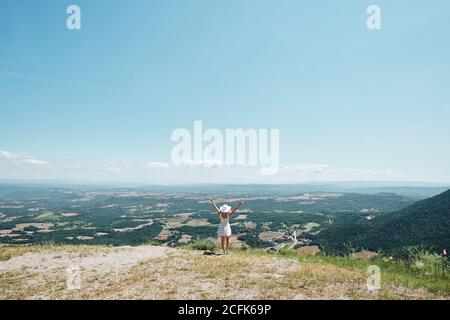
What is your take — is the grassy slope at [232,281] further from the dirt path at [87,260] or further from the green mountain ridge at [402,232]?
the green mountain ridge at [402,232]

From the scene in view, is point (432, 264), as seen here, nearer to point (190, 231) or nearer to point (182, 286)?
point (182, 286)

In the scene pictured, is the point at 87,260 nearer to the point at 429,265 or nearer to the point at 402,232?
the point at 429,265

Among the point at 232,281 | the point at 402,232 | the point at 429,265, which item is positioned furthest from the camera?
the point at 402,232

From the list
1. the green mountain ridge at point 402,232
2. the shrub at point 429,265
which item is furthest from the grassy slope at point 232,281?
the green mountain ridge at point 402,232

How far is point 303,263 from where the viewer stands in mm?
14562

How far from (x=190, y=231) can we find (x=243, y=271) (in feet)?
319

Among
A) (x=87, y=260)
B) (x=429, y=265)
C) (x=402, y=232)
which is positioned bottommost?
(x=402, y=232)

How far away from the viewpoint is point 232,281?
11328mm

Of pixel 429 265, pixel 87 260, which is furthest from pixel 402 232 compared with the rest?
pixel 87 260

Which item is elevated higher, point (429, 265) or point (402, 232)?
point (429, 265)

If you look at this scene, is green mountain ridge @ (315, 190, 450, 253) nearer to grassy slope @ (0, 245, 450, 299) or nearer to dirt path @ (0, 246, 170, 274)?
grassy slope @ (0, 245, 450, 299)

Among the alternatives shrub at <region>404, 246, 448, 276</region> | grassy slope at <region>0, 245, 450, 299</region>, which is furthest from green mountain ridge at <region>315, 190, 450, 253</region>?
grassy slope at <region>0, 245, 450, 299</region>

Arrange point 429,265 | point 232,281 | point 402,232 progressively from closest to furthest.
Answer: point 232,281 → point 429,265 → point 402,232
